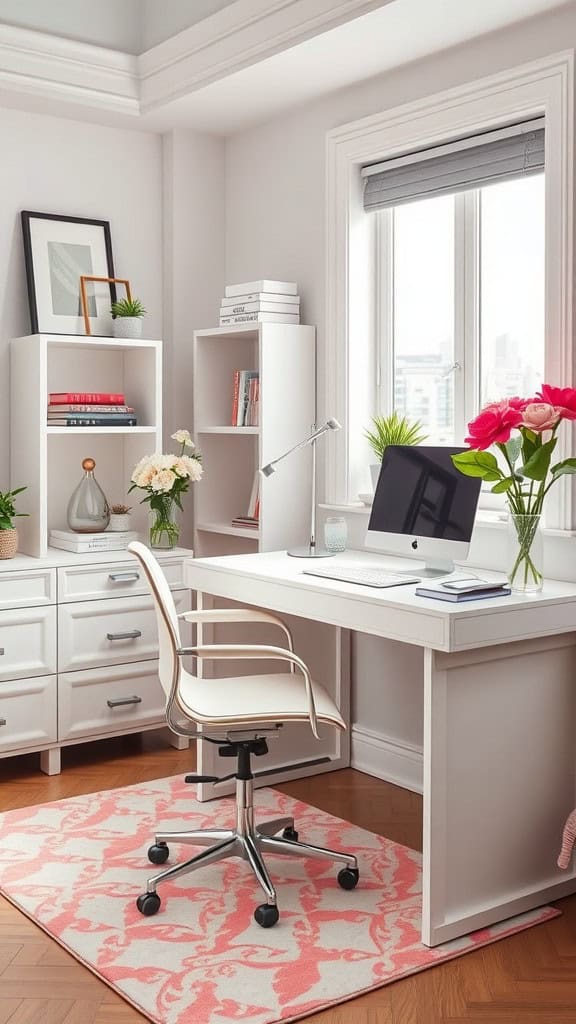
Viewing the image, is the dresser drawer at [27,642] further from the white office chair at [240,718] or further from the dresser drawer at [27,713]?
the white office chair at [240,718]

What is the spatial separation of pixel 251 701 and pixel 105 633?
123cm

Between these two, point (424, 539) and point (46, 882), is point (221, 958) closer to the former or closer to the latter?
point (46, 882)

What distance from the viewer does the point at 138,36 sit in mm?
4113

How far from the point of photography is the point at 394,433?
367 cm

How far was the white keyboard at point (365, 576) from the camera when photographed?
2.94 meters

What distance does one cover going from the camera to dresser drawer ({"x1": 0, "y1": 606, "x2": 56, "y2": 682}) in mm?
3650

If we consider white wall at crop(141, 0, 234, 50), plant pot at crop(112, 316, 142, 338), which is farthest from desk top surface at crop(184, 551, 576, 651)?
white wall at crop(141, 0, 234, 50)

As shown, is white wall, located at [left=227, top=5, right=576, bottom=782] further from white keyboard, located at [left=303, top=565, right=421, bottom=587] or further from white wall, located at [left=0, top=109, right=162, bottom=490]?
white keyboard, located at [left=303, top=565, right=421, bottom=587]

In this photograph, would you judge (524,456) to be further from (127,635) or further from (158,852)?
(127,635)

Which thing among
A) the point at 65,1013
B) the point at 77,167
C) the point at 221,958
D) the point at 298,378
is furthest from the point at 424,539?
the point at 77,167

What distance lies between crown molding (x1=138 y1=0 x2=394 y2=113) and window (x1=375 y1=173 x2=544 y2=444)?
2.26 ft

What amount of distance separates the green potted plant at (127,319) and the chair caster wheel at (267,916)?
7.58 ft

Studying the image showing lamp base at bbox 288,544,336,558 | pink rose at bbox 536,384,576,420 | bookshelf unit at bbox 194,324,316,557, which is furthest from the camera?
bookshelf unit at bbox 194,324,316,557

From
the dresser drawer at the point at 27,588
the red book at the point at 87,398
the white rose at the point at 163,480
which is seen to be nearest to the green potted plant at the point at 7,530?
the dresser drawer at the point at 27,588
